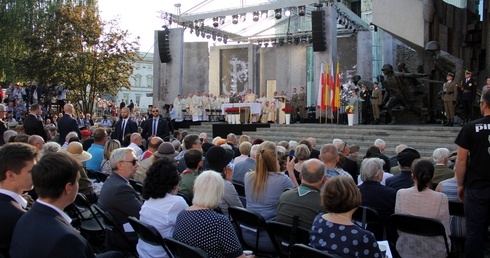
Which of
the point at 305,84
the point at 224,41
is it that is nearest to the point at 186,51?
the point at 224,41

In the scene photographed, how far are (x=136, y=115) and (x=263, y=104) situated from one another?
722cm

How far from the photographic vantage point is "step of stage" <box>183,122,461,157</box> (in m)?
13.3

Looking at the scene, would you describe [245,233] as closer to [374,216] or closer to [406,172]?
[374,216]

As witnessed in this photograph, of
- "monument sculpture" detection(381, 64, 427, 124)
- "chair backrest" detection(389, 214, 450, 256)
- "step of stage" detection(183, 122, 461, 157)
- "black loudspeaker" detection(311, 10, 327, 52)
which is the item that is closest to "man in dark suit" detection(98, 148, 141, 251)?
"chair backrest" detection(389, 214, 450, 256)

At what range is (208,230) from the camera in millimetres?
3385

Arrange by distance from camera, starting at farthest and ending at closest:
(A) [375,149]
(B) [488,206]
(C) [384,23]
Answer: (C) [384,23] < (A) [375,149] < (B) [488,206]

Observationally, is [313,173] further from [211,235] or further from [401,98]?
[401,98]

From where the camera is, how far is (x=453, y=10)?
727 inches

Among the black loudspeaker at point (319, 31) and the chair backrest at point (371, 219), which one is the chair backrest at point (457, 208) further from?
the black loudspeaker at point (319, 31)

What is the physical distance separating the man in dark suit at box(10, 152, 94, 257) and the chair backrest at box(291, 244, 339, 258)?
4.06ft

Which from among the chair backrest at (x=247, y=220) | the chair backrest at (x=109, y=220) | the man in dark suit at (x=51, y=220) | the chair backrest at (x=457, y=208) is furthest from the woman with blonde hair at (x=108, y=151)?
the man in dark suit at (x=51, y=220)

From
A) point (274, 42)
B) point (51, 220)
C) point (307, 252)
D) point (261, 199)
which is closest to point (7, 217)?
point (51, 220)

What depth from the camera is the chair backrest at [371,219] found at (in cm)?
452

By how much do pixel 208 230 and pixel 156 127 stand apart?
9.24 m
